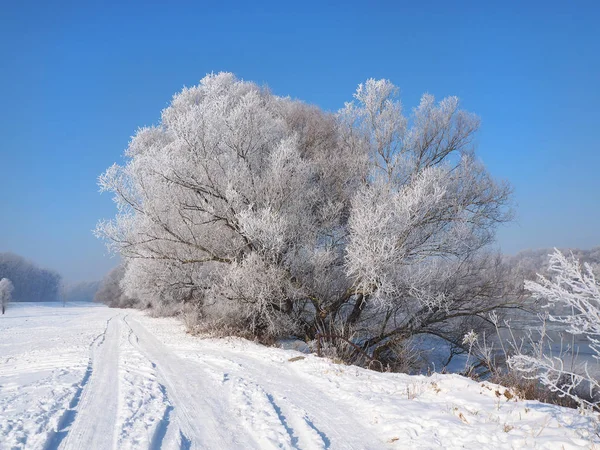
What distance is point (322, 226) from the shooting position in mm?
14023

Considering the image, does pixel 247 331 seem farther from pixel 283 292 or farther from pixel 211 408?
pixel 211 408

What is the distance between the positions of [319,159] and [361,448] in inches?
450

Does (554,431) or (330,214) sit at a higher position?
(330,214)

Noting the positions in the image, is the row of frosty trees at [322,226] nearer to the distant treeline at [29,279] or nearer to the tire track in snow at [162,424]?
the tire track in snow at [162,424]

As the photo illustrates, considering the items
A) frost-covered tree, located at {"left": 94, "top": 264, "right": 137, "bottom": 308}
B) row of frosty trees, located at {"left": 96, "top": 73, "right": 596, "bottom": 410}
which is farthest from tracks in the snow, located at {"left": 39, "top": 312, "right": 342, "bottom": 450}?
frost-covered tree, located at {"left": 94, "top": 264, "right": 137, "bottom": 308}

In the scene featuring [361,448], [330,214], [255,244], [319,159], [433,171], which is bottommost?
[361,448]

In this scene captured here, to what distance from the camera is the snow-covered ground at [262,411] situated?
13.4 ft

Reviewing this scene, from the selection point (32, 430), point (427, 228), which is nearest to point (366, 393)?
point (32, 430)

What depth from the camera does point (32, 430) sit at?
3936 mm

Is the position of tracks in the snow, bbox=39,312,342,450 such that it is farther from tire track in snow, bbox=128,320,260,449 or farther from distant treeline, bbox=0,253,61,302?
distant treeline, bbox=0,253,61,302

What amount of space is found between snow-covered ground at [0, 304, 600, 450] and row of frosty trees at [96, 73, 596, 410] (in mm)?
4390

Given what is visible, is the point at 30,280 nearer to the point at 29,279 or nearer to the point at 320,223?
the point at 29,279

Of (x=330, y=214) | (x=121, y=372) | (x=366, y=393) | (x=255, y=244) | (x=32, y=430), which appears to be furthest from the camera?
(x=330, y=214)

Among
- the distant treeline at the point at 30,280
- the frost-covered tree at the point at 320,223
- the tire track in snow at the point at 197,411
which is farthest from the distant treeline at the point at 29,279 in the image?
the tire track in snow at the point at 197,411
